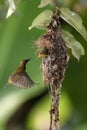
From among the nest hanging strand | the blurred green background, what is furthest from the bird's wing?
the blurred green background

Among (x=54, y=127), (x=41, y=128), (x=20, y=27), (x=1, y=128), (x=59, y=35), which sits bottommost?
(x=41, y=128)

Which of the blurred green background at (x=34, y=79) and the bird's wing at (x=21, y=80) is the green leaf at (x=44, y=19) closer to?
the bird's wing at (x=21, y=80)

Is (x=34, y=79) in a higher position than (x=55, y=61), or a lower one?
lower

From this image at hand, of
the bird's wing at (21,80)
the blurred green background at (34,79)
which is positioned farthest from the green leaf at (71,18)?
the blurred green background at (34,79)

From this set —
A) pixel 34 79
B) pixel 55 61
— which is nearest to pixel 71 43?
pixel 55 61

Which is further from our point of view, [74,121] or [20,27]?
[74,121]

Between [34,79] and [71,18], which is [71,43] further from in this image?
[34,79]

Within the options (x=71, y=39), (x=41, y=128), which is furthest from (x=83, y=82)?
(x=71, y=39)

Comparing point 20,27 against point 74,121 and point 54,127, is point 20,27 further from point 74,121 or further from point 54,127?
point 54,127
